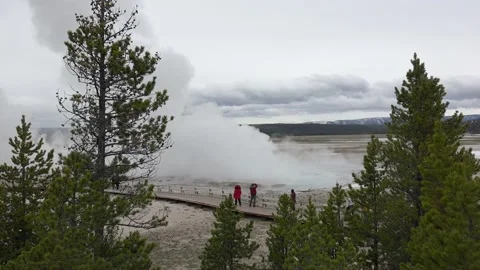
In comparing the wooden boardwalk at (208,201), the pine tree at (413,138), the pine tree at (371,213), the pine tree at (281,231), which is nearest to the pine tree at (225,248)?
the pine tree at (281,231)

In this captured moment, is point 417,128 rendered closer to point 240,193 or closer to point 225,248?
point 225,248

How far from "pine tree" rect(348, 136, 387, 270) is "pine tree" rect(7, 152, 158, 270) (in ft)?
23.7

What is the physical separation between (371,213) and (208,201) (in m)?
18.4

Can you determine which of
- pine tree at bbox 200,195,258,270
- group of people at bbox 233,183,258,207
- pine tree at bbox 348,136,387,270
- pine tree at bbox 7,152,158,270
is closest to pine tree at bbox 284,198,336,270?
pine tree at bbox 200,195,258,270

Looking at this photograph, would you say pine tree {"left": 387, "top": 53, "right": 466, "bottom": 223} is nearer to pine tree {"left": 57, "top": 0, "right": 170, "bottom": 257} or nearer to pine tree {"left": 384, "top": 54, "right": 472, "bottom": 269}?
pine tree {"left": 384, "top": 54, "right": 472, "bottom": 269}

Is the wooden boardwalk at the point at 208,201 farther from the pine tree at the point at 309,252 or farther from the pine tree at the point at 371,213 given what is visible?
the pine tree at the point at 309,252

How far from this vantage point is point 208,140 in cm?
5156

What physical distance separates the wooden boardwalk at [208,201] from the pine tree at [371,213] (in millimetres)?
10396

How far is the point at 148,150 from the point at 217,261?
4.10m

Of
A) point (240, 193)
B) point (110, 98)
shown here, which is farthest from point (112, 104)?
point (240, 193)

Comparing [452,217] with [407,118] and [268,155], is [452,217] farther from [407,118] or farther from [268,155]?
[268,155]

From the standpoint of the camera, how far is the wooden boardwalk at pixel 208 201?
23859 millimetres

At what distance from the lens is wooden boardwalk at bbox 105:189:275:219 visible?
23859 millimetres

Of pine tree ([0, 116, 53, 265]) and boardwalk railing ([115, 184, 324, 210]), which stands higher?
pine tree ([0, 116, 53, 265])
